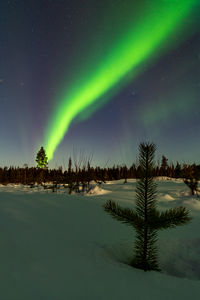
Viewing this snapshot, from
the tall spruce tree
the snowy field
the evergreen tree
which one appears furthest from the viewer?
the evergreen tree

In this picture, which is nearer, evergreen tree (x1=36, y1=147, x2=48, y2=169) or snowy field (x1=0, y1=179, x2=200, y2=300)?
snowy field (x1=0, y1=179, x2=200, y2=300)

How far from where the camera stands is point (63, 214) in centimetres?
283

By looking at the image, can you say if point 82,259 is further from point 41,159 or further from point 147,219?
point 41,159

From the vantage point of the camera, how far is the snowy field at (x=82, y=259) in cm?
109

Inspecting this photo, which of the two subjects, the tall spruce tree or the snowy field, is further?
the tall spruce tree

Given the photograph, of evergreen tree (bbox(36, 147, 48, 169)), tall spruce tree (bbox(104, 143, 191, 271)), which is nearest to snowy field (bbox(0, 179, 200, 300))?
tall spruce tree (bbox(104, 143, 191, 271))

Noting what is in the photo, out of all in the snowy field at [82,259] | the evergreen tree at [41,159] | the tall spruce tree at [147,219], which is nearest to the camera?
the snowy field at [82,259]

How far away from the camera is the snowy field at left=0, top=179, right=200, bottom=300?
109 cm

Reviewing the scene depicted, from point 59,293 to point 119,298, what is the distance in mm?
354

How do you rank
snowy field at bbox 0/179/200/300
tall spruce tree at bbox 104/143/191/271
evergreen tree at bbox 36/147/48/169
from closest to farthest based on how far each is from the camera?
snowy field at bbox 0/179/200/300, tall spruce tree at bbox 104/143/191/271, evergreen tree at bbox 36/147/48/169

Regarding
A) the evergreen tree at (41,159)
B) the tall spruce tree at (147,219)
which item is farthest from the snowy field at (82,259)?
the evergreen tree at (41,159)

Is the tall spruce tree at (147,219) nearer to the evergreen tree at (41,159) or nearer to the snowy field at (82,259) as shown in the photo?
the snowy field at (82,259)

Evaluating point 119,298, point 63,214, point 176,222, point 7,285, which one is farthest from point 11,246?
point 176,222

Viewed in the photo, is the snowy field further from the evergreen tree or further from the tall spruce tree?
the evergreen tree
